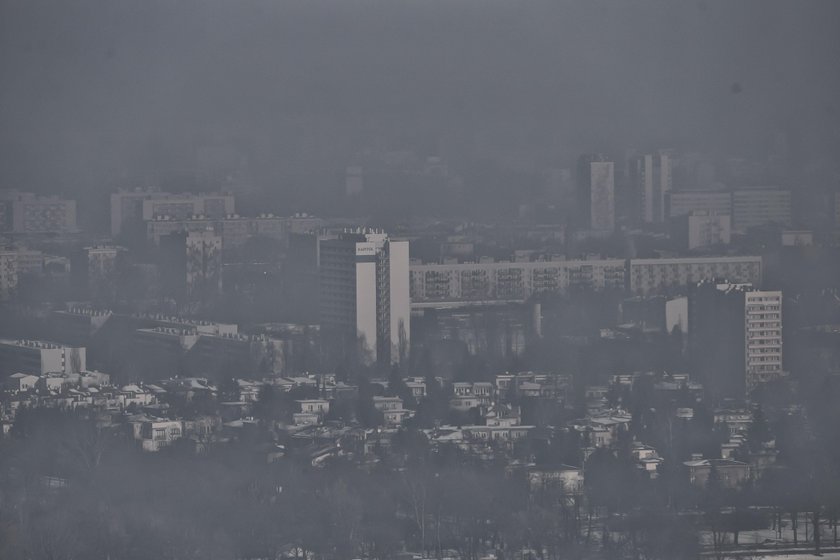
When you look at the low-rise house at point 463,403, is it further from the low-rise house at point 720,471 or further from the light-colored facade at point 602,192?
the light-colored facade at point 602,192

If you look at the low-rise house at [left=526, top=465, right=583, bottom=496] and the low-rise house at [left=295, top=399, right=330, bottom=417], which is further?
the low-rise house at [left=295, top=399, right=330, bottom=417]

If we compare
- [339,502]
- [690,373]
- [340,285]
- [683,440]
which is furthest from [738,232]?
[339,502]

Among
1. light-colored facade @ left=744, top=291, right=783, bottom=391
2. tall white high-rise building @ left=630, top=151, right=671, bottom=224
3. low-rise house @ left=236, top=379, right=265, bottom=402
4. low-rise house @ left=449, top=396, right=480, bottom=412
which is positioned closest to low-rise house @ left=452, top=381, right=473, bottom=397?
low-rise house @ left=449, top=396, right=480, bottom=412

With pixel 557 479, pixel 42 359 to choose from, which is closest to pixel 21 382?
pixel 42 359

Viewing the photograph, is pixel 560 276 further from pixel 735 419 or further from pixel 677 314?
pixel 735 419

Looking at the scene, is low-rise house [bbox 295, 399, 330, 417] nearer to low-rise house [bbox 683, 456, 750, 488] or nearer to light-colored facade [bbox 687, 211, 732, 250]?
low-rise house [bbox 683, 456, 750, 488]

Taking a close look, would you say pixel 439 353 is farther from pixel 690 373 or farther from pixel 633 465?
pixel 633 465

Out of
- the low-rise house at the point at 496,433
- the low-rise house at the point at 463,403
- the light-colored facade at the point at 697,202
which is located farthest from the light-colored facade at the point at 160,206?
the low-rise house at the point at 496,433
